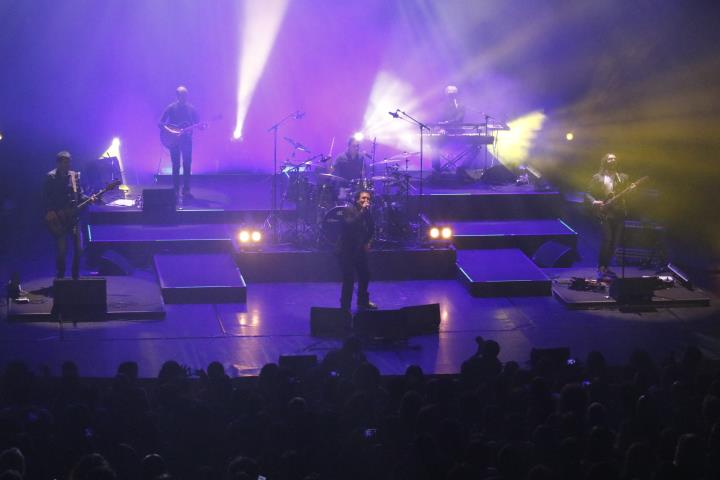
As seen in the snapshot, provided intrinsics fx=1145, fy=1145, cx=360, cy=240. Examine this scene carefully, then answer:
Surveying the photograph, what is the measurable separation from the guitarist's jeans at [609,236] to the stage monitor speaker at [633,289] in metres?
1.18

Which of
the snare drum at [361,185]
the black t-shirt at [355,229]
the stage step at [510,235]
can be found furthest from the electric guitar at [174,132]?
the black t-shirt at [355,229]

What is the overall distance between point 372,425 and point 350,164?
8851 millimetres

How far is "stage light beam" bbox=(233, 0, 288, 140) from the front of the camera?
21.4 metres

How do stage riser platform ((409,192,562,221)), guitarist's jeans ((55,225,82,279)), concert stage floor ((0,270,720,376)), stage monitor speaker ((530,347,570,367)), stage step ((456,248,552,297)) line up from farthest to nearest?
stage riser platform ((409,192,562,221)) → stage step ((456,248,552,297)) → guitarist's jeans ((55,225,82,279)) → concert stage floor ((0,270,720,376)) → stage monitor speaker ((530,347,570,367))

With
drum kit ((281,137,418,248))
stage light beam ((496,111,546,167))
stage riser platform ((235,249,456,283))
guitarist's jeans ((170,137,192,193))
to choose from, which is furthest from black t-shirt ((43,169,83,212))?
stage light beam ((496,111,546,167))

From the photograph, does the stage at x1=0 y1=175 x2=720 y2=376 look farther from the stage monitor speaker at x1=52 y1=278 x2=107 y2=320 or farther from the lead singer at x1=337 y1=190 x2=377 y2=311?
the lead singer at x1=337 y1=190 x2=377 y2=311

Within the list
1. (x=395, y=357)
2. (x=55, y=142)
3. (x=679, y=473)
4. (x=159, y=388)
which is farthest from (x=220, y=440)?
(x=55, y=142)

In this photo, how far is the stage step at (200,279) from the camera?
15766 mm

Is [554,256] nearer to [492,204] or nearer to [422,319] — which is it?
[492,204]

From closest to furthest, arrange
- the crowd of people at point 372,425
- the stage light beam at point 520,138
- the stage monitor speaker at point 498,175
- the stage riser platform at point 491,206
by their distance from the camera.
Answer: the crowd of people at point 372,425, the stage riser platform at point 491,206, the stage monitor speaker at point 498,175, the stage light beam at point 520,138

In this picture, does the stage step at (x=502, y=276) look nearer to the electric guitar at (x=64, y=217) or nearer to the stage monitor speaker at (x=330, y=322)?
the stage monitor speaker at (x=330, y=322)

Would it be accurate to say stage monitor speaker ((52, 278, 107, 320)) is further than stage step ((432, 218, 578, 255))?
No

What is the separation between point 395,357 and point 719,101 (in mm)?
8666

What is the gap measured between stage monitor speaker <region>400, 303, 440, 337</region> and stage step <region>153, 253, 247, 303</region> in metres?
2.70
